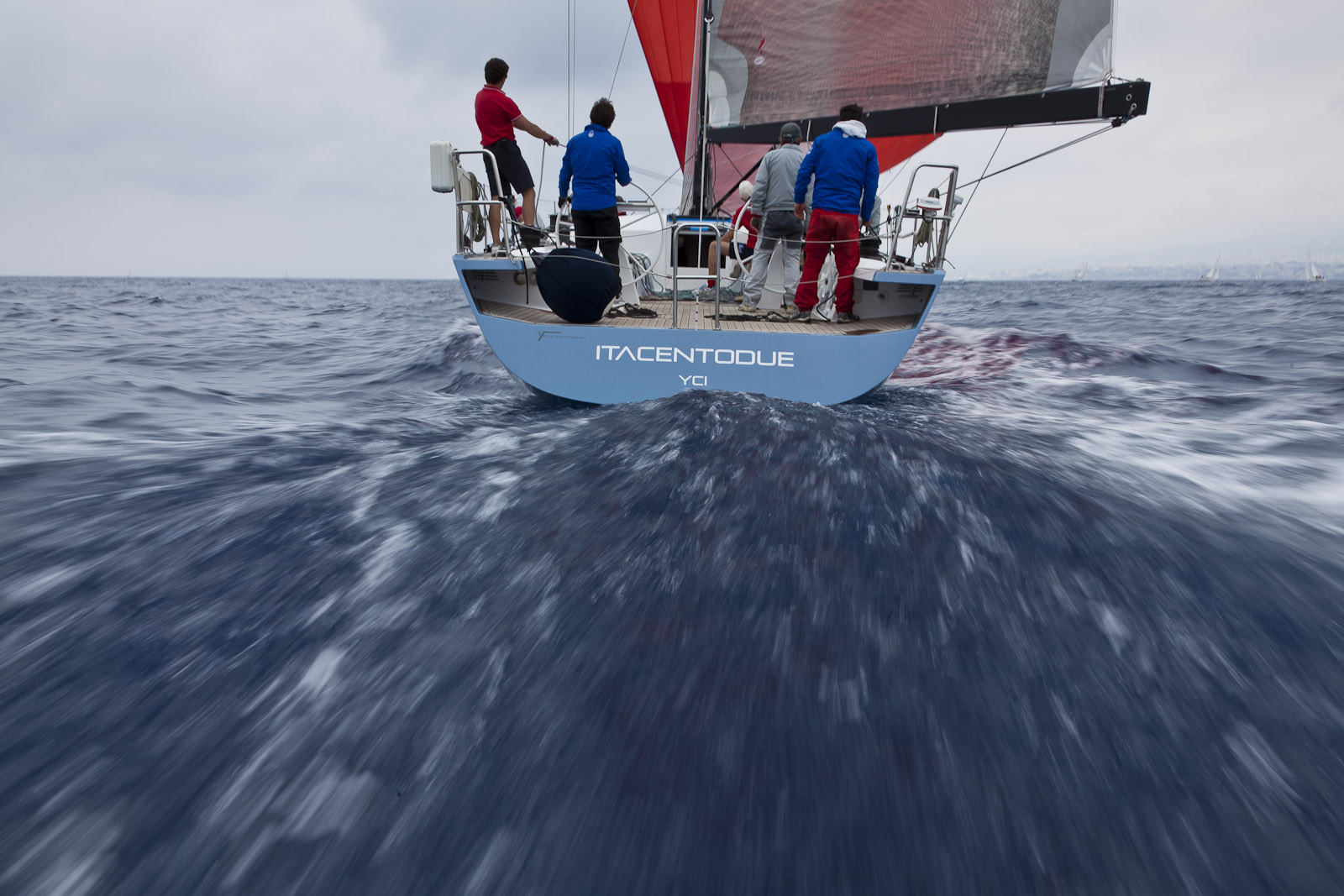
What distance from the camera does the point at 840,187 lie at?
464 cm

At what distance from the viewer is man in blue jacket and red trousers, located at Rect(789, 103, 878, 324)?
15.1 feet

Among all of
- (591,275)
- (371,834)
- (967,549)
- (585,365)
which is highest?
(591,275)

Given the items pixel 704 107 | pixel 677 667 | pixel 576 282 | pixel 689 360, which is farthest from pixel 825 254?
pixel 677 667

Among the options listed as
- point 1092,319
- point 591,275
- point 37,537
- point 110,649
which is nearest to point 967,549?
point 110,649

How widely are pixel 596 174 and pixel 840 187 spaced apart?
179 centimetres

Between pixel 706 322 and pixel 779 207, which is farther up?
pixel 779 207

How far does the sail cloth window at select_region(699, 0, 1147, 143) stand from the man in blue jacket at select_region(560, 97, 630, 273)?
3.13 meters

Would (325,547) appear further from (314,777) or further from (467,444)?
(467,444)

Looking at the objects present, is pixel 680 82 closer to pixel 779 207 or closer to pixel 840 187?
pixel 779 207

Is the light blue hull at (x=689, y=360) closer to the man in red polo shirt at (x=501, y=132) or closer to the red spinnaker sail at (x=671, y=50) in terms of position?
the man in red polo shirt at (x=501, y=132)

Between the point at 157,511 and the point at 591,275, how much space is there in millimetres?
2630

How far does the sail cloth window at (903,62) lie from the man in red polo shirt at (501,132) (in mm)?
3382

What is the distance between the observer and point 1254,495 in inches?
112

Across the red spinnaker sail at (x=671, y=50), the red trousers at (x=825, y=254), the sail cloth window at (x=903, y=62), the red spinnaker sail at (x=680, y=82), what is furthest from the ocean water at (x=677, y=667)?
the red spinnaker sail at (x=671, y=50)
